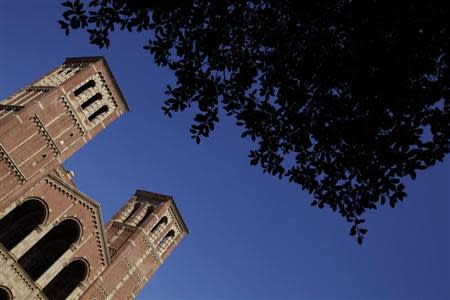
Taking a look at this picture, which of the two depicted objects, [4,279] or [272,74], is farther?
[4,279]

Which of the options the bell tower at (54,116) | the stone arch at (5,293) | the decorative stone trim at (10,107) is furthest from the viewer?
the decorative stone trim at (10,107)

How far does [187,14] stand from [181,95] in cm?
194

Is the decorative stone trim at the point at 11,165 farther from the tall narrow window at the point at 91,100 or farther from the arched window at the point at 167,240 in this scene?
the arched window at the point at 167,240

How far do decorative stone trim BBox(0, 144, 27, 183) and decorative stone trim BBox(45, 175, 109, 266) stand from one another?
6.51 ft

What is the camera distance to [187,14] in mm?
9430

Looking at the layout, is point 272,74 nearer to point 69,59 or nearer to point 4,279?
point 4,279

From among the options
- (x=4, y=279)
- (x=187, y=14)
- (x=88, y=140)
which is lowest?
(x=4, y=279)

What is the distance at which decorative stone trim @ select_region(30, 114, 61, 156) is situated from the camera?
28422 mm

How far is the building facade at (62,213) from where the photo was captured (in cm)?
2531

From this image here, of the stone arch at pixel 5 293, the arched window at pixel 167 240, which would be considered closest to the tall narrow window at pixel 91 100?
the arched window at pixel 167 240

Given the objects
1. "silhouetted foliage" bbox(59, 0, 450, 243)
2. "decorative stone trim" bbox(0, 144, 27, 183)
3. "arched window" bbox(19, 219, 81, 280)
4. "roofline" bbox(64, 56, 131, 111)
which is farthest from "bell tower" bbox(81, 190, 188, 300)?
"silhouetted foliage" bbox(59, 0, 450, 243)

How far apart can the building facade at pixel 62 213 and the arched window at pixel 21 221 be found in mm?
58

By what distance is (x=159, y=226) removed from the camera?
3550 cm

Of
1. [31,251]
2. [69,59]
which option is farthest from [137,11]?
[69,59]
